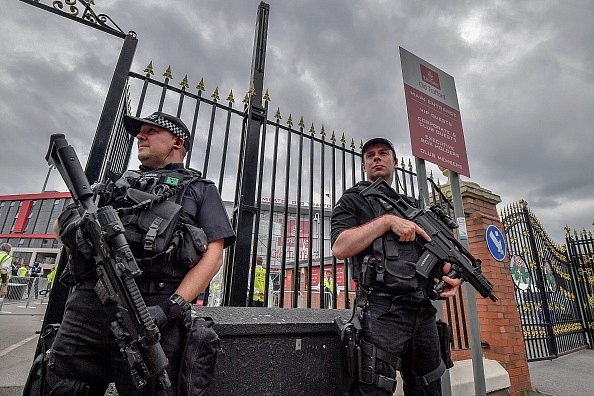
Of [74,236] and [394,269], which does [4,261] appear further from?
[394,269]

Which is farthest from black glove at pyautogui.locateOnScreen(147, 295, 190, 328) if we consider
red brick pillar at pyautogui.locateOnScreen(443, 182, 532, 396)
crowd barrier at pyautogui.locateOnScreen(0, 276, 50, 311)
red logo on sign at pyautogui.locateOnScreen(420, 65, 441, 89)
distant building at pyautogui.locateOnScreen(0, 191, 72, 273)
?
distant building at pyautogui.locateOnScreen(0, 191, 72, 273)

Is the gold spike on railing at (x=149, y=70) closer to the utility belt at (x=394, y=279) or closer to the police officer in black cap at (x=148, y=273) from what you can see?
the police officer in black cap at (x=148, y=273)

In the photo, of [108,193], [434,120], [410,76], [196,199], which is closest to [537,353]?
[434,120]

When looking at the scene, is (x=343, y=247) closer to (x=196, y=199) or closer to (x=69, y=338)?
(x=196, y=199)

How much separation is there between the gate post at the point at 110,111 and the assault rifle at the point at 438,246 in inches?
78.1

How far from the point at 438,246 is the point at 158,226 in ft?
5.84

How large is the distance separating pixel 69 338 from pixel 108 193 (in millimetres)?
717

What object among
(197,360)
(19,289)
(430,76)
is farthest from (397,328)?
(19,289)

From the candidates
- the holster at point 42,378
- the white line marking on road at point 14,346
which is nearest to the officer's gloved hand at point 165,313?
the holster at point 42,378

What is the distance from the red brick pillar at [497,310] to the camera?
12.4ft

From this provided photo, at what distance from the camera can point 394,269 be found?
1895 mm

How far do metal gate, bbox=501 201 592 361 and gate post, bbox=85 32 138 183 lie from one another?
6174mm

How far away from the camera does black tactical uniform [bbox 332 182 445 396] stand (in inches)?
69.7

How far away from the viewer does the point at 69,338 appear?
136 cm
